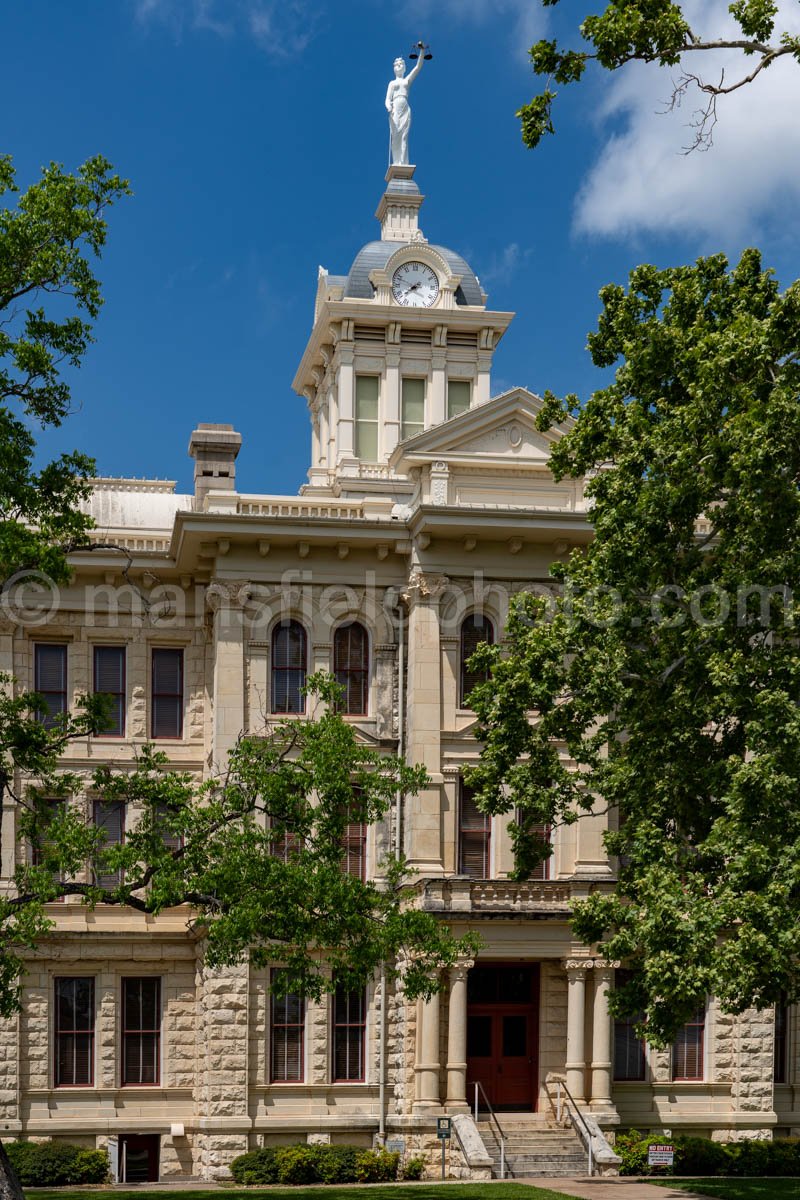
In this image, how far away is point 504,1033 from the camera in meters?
39.1

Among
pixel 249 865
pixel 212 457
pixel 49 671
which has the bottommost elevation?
pixel 249 865

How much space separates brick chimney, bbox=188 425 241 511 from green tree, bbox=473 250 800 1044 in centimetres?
1322

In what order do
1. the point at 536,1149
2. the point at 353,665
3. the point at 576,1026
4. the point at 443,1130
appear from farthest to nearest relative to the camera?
the point at 353,665 < the point at 576,1026 < the point at 536,1149 < the point at 443,1130

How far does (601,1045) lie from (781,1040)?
5495 millimetres

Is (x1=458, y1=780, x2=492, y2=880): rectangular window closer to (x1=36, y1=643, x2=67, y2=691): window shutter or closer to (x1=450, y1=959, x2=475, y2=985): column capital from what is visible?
(x1=450, y1=959, x2=475, y2=985): column capital

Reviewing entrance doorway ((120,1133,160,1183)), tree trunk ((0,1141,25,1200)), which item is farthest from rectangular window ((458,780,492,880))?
tree trunk ((0,1141,25,1200))

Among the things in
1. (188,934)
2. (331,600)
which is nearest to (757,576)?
(331,600)

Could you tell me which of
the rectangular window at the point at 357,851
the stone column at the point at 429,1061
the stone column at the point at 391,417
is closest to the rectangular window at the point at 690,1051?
the stone column at the point at 429,1061

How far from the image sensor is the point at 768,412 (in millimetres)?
25719

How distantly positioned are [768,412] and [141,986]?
20.5 m

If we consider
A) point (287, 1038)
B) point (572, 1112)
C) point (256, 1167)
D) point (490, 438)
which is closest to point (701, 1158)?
point (572, 1112)

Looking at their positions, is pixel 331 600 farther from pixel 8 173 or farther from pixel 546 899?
pixel 8 173

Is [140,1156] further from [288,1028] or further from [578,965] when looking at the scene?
[578,965]

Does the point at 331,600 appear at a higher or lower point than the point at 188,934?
higher
